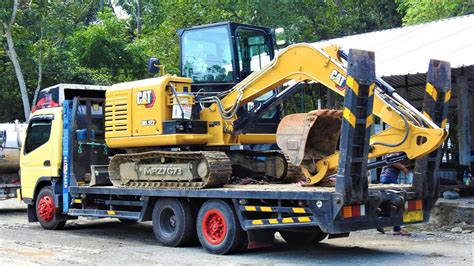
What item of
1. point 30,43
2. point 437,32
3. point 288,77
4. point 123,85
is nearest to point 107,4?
point 30,43

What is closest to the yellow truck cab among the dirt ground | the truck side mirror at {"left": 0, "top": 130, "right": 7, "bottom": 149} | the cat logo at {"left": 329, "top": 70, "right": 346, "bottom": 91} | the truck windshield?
the dirt ground

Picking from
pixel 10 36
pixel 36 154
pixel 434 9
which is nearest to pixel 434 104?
Answer: pixel 36 154

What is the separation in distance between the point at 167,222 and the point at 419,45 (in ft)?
28.2

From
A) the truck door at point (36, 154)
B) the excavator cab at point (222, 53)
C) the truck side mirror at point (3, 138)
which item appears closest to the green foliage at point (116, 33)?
the truck side mirror at point (3, 138)

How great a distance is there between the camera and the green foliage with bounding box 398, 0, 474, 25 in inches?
982

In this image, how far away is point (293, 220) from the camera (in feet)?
28.1

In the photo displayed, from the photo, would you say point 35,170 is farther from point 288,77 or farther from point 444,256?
point 444,256

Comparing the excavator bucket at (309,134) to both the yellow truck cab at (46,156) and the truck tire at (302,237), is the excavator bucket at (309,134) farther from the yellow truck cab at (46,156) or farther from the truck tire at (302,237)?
the yellow truck cab at (46,156)

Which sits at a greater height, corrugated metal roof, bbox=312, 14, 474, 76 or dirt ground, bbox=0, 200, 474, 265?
corrugated metal roof, bbox=312, 14, 474, 76

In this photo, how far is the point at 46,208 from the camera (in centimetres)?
1297

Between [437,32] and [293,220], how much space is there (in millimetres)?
9976

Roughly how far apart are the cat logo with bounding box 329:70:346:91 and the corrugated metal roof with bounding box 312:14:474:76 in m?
3.93

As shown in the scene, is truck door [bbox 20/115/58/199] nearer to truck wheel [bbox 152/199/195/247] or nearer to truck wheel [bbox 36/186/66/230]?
truck wheel [bbox 36/186/66/230]

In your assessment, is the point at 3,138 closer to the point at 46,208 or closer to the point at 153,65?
the point at 46,208
